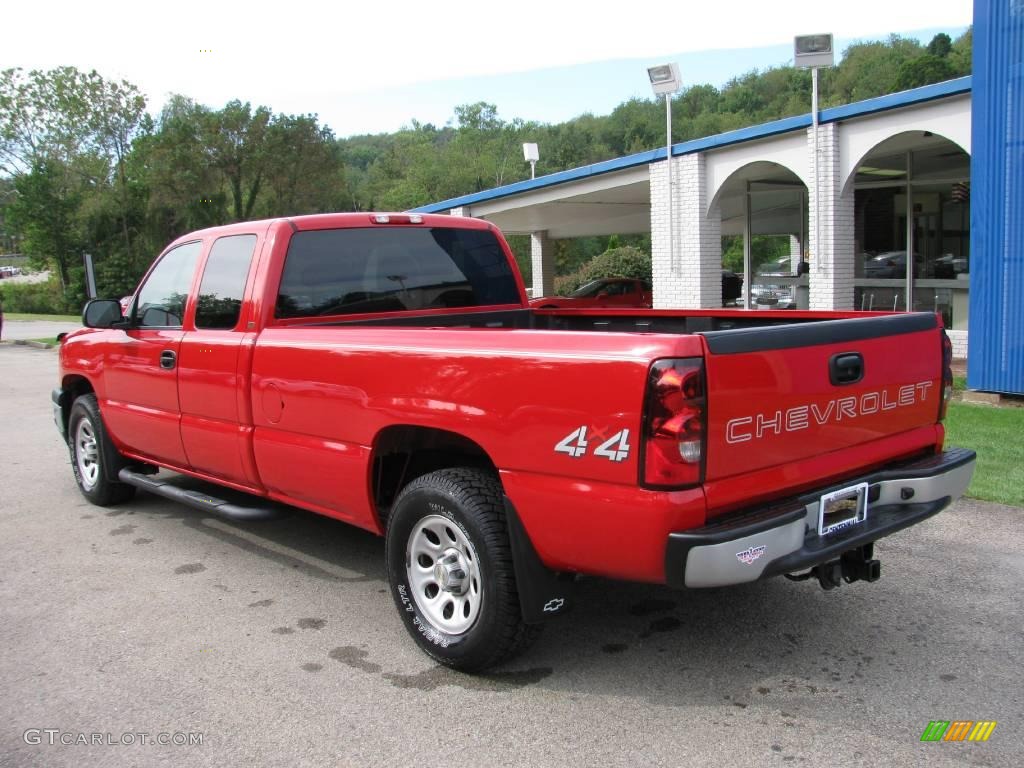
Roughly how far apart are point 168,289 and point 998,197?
837 cm

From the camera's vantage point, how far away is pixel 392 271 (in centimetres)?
535

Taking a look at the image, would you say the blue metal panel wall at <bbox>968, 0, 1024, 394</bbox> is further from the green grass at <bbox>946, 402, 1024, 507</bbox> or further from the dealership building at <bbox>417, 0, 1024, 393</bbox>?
the green grass at <bbox>946, 402, 1024, 507</bbox>

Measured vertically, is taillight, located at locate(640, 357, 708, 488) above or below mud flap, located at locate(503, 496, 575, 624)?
above

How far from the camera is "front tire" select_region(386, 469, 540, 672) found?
3.62 meters

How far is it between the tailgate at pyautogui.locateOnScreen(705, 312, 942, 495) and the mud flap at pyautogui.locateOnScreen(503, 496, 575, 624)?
749 mm

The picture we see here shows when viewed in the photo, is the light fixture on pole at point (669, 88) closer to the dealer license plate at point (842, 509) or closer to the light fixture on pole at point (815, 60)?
the light fixture on pole at point (815, 60)

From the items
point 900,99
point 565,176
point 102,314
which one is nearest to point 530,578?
point 102,314

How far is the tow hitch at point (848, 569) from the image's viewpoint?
375 cm

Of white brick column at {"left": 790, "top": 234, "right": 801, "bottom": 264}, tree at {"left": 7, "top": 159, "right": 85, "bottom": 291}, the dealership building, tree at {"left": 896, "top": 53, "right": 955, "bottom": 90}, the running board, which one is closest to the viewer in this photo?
the running board

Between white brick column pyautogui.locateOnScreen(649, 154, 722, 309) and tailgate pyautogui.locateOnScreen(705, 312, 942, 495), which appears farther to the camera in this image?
white brick column pyautogui.locateOnScreen(649, 154, 722, 309)

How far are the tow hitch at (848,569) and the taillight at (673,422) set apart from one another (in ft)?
3.21

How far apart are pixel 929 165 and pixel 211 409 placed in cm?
1477

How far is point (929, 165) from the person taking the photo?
52.8 ft

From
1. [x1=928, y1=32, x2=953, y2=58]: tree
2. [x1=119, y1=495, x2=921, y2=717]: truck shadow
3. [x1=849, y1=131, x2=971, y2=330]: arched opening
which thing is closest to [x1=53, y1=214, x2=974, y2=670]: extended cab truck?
[x1=119, y1=495, x2=921, y2=717]: truck shadow
